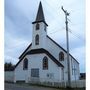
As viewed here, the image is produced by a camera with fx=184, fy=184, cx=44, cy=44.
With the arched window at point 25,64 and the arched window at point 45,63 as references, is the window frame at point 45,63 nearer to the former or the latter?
the arched window at point 45,63

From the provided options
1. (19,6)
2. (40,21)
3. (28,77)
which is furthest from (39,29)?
(19,6)

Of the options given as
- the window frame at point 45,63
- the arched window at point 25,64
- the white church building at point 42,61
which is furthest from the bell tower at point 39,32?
the window frame at point 45,63

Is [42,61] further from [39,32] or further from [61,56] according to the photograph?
[39,32]

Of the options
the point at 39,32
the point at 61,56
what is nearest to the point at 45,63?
the point at 61,56

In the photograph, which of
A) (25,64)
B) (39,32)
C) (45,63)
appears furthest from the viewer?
(39,32)

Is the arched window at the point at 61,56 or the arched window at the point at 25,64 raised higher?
the arched window at the point at 61,56

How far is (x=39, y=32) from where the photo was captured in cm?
798

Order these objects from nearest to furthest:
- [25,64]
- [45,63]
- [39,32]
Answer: [45,63] < [25,64] < [39,32]

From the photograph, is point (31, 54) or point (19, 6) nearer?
point (19, 6)

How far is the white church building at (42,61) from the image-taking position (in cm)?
695

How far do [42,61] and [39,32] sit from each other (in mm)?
1440

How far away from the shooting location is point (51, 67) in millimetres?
6949
